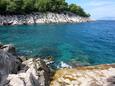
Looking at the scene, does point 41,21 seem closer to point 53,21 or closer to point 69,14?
point 53,21

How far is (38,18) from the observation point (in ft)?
408

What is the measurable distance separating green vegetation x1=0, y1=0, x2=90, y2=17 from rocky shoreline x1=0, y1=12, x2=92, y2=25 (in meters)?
3.90

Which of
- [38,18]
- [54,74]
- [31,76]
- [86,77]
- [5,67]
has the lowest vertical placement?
[38,18]

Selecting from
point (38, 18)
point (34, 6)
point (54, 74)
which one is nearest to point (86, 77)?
point (54, 74)

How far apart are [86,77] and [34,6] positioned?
4659 inches

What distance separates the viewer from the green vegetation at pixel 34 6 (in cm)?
11370

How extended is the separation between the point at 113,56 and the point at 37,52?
39.7 ft

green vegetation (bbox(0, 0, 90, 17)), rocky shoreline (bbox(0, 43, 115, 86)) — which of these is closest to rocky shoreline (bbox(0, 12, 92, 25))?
green vegetation (bbox(0, 0, 90, 17))

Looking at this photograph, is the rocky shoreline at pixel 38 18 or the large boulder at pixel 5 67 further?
the rocky shoreline at pixel 38 18

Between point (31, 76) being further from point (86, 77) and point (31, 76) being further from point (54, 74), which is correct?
point (86, 77)

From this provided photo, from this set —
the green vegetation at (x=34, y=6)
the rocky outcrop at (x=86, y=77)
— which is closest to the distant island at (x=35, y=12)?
the green vegetation at (x=34, y=6)

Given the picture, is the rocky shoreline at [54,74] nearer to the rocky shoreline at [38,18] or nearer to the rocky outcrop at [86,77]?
the rocky outcrop at [86,77]

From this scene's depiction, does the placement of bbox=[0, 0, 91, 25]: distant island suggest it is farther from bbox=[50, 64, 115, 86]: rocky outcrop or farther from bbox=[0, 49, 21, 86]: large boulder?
bbox=[50, 64, 115, 86]: rocky outcrop

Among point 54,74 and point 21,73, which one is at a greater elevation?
point 21,73
